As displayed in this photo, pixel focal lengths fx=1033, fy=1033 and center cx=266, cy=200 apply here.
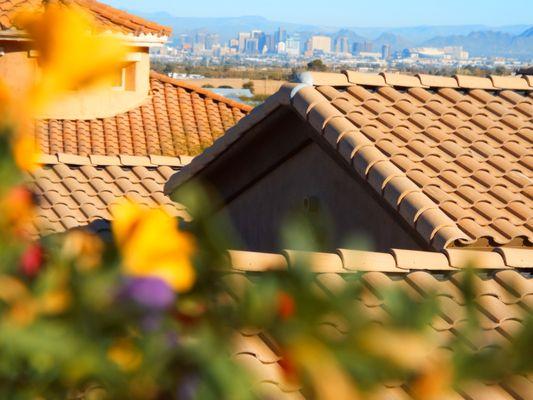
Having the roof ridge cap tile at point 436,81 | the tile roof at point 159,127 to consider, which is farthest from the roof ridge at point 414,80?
the tile roof at point 159,127

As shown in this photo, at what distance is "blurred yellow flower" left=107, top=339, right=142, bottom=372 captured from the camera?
0.68 meters

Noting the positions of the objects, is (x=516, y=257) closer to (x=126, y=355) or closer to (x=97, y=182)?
(x=126, y=355)

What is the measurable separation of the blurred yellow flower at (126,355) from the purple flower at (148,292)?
0.11 feet

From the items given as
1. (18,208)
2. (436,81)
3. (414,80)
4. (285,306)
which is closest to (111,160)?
(414,80)

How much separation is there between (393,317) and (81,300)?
20 cm

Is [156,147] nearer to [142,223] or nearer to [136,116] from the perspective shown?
[136,116]

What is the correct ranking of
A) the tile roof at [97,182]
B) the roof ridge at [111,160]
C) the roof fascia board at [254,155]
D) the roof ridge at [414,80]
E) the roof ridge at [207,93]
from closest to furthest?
the roof ridge at [414,80] → the roof fascia board at [254,155] → the tile roof at [97,182] → the roof ridge at [111,160] → the roof ridge at [207,93]

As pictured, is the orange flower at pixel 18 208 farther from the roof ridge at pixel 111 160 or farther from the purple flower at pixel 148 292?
the roof ridge at pixel 111 160

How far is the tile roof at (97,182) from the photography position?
1006 cm

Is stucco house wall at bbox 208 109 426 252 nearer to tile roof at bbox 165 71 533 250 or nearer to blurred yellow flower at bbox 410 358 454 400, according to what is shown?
tile roof at bbox 165 71 533 250

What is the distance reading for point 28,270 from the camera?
711mm

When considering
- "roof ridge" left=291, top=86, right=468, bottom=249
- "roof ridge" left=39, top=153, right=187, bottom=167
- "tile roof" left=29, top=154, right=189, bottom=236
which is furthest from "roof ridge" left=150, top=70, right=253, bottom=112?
"roof ridge" left=291, top=86, right=468, bottom=249

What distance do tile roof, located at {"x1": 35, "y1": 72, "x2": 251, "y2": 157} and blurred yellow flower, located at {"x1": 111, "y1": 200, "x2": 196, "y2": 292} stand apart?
16612mm

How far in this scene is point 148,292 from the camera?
2.19 feet
